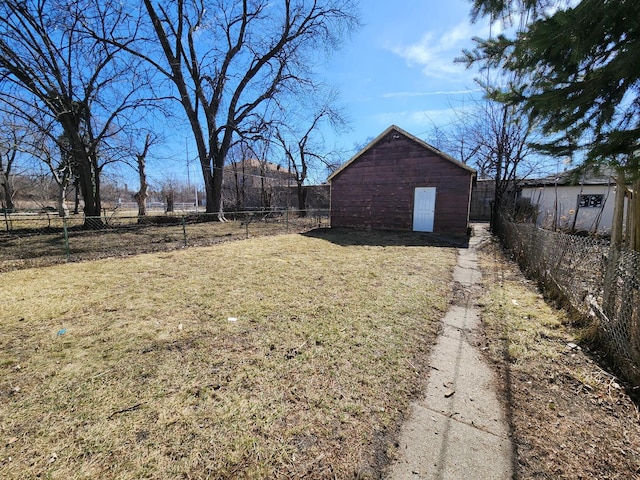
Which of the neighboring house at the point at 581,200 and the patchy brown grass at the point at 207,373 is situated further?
the neighboring house at the point at 581,200

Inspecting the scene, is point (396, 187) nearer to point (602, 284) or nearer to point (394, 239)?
point (394, 239)

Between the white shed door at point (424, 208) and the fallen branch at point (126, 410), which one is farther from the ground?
the white shed door at point (424, 208)

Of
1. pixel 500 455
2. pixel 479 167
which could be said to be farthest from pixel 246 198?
pixel 500 455

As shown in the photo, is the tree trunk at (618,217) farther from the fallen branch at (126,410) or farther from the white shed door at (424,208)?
the white shed door at (424,208)

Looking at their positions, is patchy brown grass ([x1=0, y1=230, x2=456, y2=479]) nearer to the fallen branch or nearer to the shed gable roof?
the fallen branch

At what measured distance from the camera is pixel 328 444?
5.79 feet

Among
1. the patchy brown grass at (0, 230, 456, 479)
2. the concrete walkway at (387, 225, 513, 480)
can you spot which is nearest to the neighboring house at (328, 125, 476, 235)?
the patchy brown grass at (0, 230, 456, 479)

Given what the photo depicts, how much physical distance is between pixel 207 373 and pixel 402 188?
1235 cm

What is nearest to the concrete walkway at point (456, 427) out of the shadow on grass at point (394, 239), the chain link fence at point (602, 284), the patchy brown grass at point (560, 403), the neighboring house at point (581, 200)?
the patchy brown grass at point (560, 403)

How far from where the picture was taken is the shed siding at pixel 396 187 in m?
12.1

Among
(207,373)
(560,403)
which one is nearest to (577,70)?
(560,403)

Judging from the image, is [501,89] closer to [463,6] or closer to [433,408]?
[463,6]

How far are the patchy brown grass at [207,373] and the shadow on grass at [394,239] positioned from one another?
16.9ft

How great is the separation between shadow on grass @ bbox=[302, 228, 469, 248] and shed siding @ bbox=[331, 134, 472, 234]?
0.84m
